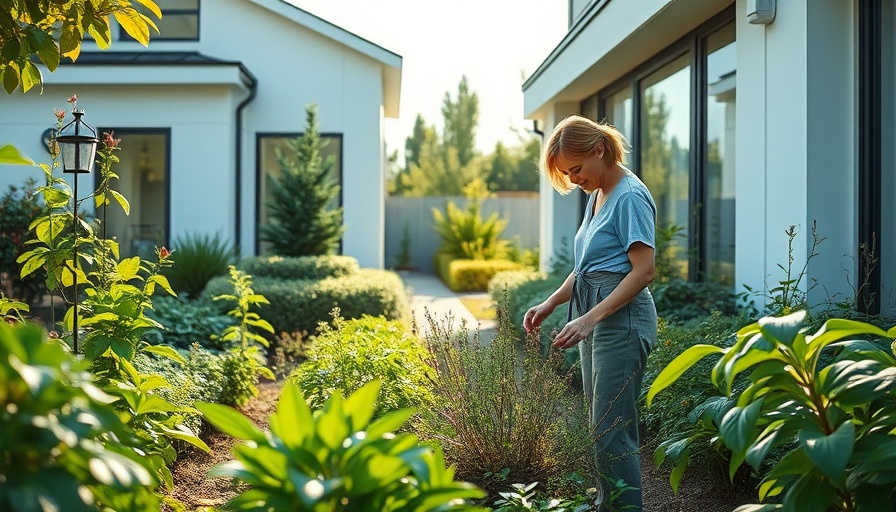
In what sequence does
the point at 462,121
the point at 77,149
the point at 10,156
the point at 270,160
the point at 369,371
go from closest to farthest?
the point at 10,156, the point at 77,149, the point at 369,371, the point at 270,160, the point at 462,121

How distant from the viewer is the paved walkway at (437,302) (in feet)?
35.6

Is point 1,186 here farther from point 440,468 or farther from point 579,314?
point 440,468

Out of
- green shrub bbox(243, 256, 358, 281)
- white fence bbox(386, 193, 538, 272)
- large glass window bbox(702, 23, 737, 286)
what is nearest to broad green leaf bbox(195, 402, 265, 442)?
large glass window bbox(702, 23, 737, 286)

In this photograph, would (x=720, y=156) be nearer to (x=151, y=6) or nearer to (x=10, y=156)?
(x=151, y=6)

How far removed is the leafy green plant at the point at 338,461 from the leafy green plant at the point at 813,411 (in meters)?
0.78

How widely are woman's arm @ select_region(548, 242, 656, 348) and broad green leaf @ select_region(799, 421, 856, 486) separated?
3.65ft

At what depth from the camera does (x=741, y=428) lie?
2211 mm

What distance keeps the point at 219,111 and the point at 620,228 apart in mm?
10264

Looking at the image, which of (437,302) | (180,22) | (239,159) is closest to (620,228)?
(239,159)

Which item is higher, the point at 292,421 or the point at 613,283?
the point at 613,283

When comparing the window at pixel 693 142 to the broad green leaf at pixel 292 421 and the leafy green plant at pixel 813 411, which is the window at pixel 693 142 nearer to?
the leafy green plant at pixel 813 411

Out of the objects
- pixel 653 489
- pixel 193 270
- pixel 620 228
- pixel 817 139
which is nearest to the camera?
pixel 620 228

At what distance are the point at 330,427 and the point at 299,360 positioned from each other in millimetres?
6774

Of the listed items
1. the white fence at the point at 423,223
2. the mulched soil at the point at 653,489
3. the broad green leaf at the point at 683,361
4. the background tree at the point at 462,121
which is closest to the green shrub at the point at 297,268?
the mulched soil at the point at 653,489
